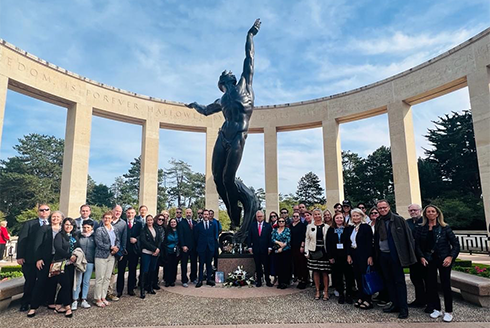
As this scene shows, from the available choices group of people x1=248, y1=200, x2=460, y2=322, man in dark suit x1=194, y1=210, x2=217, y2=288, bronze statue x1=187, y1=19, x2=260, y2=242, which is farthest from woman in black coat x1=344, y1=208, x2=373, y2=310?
bronze statue x1=187, y1=19, x2=260, y2=242

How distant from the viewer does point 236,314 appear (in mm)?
4785

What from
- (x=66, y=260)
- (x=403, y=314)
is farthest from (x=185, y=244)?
(x=403, y=314)

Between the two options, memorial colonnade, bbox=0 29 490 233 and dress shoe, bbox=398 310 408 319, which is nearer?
dress shoe, bbox=398 310 408 319

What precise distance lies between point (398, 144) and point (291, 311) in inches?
582

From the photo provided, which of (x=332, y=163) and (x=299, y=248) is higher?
(x=332, y=163)

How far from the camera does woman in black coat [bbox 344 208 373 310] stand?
516 cm

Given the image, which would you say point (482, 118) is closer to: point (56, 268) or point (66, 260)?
point (66, 260)

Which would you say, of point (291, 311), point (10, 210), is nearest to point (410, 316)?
point (291, 311)

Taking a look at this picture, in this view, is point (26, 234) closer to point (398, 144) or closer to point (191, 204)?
point (398, 144)

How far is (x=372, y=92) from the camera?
1831cm

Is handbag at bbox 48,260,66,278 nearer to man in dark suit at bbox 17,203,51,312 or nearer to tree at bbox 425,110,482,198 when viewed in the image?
man in dark suit at bbox 17,203,51,312

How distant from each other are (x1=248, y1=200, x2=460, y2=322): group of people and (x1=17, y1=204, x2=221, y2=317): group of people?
1.91 meters

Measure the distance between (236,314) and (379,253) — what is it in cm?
249

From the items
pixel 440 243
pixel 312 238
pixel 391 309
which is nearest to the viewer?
pixel 440 243
